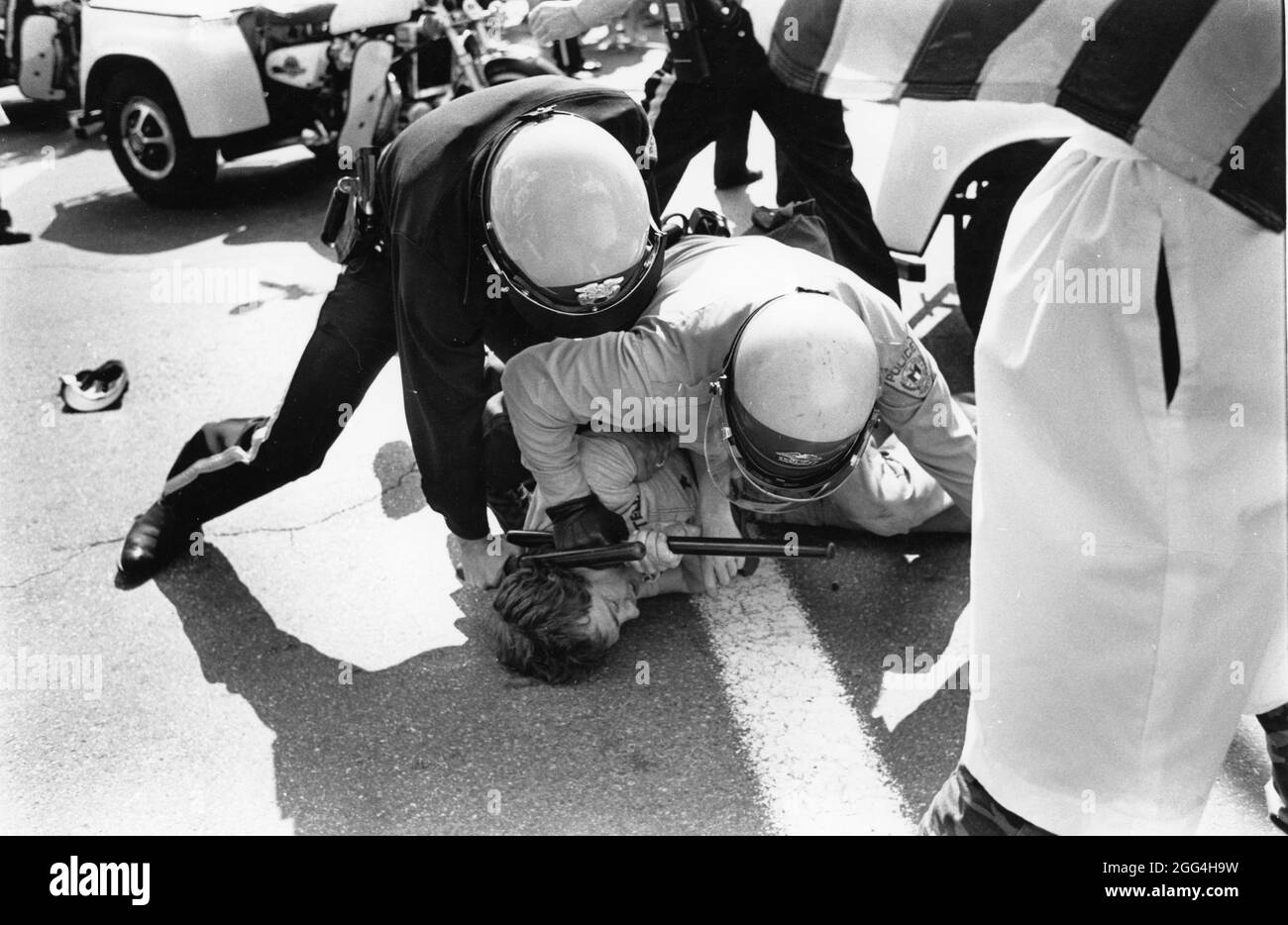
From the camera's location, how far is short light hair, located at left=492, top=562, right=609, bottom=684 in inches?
116

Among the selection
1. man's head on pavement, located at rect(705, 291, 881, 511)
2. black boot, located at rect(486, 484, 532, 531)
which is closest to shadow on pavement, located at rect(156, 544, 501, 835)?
black boot, located at rect(486, 484, 532, 531)

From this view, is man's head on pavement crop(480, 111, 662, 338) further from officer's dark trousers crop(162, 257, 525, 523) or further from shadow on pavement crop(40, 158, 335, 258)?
shadow on pavement crop(40, 158, 335, 258)

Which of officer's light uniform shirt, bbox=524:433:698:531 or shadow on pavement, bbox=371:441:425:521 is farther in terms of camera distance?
shadow on pavement, bbox=371:441:425:521

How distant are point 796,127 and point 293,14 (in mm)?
2885

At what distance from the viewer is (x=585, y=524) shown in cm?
296

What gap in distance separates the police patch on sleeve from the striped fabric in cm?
123

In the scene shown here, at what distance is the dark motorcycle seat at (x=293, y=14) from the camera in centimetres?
556

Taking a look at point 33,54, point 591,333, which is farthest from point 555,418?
point 33,54

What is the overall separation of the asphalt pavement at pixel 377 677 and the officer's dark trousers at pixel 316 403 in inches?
9.9

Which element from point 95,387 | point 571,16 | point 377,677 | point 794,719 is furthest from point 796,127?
point 95,387
